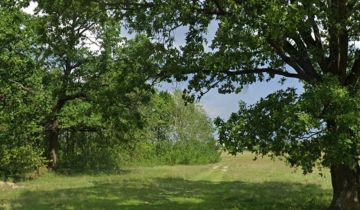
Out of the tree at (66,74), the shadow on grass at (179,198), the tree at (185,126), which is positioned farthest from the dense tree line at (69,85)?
the tree at (185,126)

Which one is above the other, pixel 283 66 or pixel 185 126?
pixel 185 126

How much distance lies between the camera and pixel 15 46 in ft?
117

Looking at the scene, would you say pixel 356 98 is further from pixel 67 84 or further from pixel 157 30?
pixel 67 84

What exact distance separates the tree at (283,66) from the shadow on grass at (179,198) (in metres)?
4.61

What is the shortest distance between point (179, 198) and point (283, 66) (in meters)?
8.71

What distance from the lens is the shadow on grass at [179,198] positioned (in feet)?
74.4

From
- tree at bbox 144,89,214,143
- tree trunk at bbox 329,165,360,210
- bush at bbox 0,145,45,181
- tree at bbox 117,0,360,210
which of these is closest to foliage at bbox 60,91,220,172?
tree at bbox 144,89,214,143

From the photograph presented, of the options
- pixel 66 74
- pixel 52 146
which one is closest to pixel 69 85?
pixel 66 74

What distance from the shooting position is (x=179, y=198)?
86.9 ft

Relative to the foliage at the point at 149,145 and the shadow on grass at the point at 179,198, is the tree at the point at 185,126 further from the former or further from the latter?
the shadow on grass at the point at 179,198

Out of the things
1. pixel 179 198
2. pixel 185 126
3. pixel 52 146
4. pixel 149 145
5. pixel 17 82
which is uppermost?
pixel 185 126

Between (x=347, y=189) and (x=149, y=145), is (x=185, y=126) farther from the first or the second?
(x=347, y=189)

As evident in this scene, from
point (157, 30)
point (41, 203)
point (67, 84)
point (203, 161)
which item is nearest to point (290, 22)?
point (157, 30)

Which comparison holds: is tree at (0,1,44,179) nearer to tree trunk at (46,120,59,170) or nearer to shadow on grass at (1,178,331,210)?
shadow on grass at (1,178,331,210)
